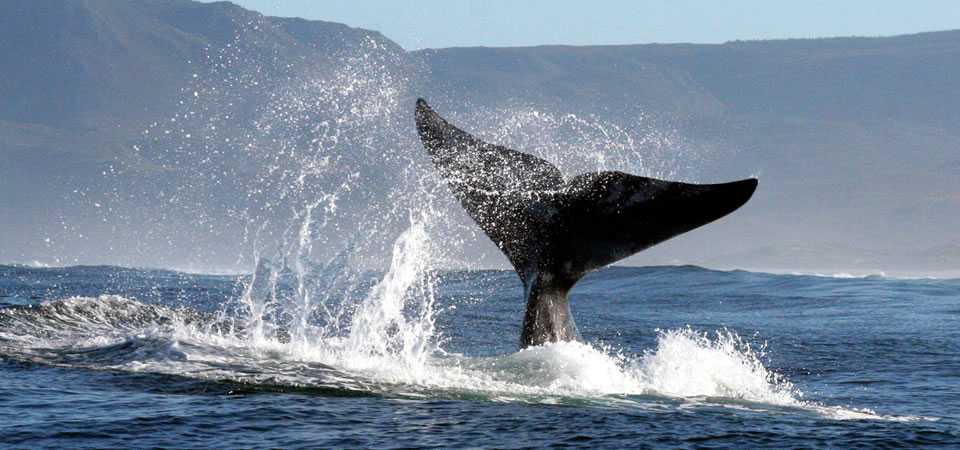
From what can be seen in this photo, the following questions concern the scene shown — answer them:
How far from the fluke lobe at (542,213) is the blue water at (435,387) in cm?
43

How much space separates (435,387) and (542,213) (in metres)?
1.53

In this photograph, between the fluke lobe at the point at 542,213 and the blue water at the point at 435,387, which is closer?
the blue water at the point at 435,387

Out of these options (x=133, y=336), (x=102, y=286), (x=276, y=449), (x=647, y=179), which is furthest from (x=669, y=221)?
(x=102, y=286)

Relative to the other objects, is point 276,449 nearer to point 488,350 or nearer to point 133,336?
point 133,336

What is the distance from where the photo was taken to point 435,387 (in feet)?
28.4

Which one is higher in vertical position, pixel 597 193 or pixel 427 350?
pixel 597 193

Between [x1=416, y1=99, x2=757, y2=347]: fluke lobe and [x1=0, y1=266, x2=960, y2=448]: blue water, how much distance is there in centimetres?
43

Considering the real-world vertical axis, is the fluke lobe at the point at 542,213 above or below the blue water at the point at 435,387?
above

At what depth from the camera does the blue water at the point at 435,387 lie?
23.3ft

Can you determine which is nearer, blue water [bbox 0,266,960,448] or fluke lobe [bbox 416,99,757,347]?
blue water [bbox 0,266,960,448]

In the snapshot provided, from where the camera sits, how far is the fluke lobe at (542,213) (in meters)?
8.95

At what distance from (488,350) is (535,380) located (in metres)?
3.94

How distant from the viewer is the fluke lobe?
352 inches

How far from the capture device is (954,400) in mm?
9789
